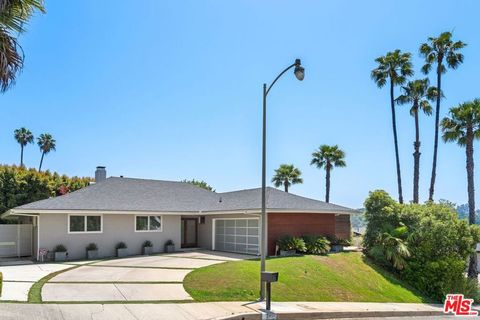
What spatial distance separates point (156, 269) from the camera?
17.5m

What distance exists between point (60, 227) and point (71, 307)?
12.0 m

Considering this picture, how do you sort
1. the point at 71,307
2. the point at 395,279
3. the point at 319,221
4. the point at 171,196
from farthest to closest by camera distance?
the point at 171,196, the point at 319,221, the point at 395,279, the point at 71,307

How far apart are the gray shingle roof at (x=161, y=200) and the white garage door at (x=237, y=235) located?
3.70 feet

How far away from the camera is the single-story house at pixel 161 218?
70.7 ft

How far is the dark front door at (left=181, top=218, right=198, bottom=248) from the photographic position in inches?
1075

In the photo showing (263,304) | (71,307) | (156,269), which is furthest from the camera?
(156,269)

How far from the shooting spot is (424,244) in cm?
2088

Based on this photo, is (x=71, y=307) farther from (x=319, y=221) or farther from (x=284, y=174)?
(x=284, y=174)

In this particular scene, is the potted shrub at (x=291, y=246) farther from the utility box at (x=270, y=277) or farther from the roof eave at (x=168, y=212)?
the utility box at (x=270, y=277)

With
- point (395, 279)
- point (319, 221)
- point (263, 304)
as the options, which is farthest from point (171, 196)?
point (263, 304)

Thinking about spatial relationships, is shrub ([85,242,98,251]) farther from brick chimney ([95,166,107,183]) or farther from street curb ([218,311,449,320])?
street curb ([218,311,449,320])

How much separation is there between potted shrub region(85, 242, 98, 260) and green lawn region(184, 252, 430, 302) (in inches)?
312

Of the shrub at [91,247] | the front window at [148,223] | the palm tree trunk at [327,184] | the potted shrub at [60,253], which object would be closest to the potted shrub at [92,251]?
the shrub at [91,247]

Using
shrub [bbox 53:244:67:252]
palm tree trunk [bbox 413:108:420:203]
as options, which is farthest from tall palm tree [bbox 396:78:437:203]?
shrub [bbox 53:244:67:252]
